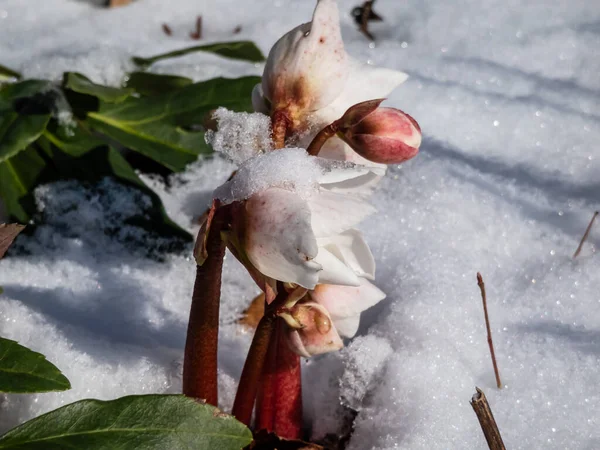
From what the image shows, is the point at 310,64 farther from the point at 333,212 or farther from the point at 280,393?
the point at 280,393

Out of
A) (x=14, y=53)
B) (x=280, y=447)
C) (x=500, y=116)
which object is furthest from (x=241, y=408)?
(x=14, y=53)

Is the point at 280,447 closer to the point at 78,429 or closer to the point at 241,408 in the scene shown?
the point at 241,408

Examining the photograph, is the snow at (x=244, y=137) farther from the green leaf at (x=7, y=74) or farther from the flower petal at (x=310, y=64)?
the green leaf at (x=7, y=74)

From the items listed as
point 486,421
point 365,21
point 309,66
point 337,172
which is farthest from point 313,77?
point 365,21

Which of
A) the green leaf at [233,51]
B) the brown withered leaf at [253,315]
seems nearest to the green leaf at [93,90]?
the green leaf at [233,51]

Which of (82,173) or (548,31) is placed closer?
(82,173)

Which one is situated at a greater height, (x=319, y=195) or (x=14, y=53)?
(x=319, y=195)

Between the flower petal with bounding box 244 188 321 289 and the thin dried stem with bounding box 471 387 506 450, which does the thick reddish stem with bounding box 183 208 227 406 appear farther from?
the thin dried stem with bounding box 471 387 506 450
